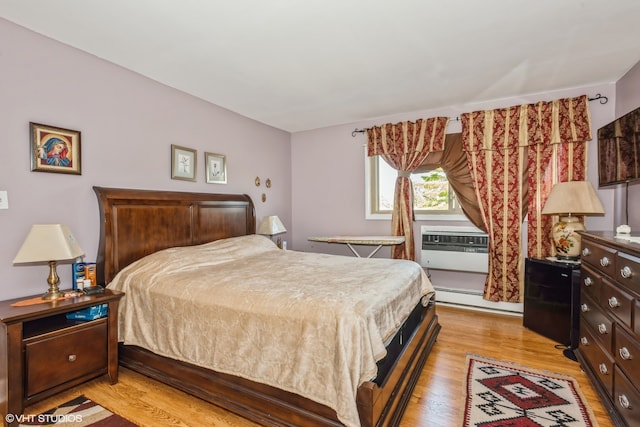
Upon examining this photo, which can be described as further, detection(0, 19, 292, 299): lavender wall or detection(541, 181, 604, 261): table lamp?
detection(541, 181, 604, 261): table lamp

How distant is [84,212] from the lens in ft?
7.80

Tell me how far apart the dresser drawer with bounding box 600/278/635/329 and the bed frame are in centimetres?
111

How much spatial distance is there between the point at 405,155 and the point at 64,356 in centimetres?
362

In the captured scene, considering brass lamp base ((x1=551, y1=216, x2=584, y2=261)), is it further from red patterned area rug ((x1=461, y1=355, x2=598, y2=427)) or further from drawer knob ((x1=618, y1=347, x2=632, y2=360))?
drawer knob ((x1=618, y1=347, x2=632, y2=360))

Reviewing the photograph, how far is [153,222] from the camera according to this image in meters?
2.71

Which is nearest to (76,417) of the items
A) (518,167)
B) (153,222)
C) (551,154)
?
(153,222)

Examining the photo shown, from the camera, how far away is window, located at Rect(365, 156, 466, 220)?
12.4ft

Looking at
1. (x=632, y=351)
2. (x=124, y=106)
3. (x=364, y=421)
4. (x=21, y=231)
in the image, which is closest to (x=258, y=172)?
(x=124, y=106)

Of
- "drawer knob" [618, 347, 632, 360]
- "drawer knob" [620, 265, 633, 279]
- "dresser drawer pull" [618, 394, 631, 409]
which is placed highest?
"drawer knob" [620, 265, 633, 279]

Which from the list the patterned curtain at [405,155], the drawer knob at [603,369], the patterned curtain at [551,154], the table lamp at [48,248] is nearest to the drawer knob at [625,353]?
the drawer knob at [603,369]

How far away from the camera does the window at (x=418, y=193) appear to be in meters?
3.77

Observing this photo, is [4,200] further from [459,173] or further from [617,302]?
[459,173]

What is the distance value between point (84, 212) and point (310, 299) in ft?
6.41

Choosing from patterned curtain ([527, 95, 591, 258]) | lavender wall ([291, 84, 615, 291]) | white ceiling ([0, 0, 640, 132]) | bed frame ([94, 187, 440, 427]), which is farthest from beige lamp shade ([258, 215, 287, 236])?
patterned curtain ([527, 95, 591, 258])
